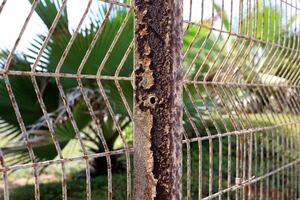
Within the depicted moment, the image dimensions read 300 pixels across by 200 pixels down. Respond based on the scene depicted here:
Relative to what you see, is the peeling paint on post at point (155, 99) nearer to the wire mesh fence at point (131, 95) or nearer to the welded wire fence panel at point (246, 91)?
the welded wire fence panel at point (246, 91)

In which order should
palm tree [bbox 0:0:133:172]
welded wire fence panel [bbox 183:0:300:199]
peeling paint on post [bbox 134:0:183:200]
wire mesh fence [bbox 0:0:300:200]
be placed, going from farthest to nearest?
palm tree [bbox 0:0:133:172]
wire mesh fence [bbox 0:0:300:200]
welded wire fence panel [bbox 183:0:300:199]
peeling paint on post [bbox 134:0:183:200]

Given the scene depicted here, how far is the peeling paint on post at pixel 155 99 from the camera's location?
5.55ft

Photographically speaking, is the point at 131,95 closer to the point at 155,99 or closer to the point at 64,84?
the point at 64,84

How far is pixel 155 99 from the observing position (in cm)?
170

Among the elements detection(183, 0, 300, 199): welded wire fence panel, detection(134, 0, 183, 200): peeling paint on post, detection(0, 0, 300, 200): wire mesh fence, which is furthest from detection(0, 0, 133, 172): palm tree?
detection(134, 0, 183, 200): peeling paint on post

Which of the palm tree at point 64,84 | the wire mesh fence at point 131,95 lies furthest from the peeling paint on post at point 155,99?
the palm tree at point 64,84

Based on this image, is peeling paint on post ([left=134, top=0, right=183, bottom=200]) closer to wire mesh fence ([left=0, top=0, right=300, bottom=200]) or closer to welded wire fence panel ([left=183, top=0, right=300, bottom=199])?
welded wire fence panel ([left=183, top=0, right=300, bottom=199])

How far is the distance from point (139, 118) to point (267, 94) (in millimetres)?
1513

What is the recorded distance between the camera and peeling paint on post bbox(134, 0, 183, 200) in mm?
1690

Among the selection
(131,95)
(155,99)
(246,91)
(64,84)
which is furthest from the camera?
(64,84)

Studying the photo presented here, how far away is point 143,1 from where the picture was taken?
66.7 inches

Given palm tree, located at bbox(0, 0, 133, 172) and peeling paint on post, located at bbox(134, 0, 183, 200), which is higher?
palm tree, located at bbox(0, 0, 133, 172)

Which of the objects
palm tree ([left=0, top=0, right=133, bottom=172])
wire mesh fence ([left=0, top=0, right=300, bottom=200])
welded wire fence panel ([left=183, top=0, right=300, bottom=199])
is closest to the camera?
welded wire fence panel ([left=183, top=0, right=300, bottom=199])

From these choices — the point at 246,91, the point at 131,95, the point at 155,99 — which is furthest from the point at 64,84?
the point at 155,99
